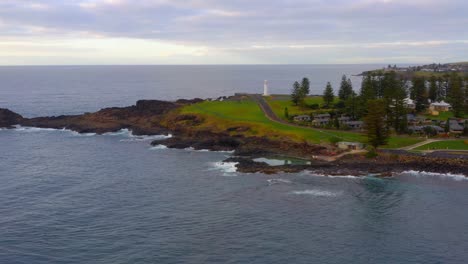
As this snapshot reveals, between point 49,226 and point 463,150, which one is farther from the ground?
point 463,150

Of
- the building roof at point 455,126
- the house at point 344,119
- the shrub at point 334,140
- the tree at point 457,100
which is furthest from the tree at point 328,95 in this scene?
the shrub at point 334,140

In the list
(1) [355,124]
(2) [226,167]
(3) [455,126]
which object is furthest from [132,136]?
(3) [455,126]

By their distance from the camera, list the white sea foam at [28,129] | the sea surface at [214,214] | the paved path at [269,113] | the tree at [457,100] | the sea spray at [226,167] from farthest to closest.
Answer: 1. the white sea foam at [28,129]
2. the tree at [457,100]
3. the paved path at [269,113]
4. the sea spray at [226,167]
5. the sea surface at [214,214]

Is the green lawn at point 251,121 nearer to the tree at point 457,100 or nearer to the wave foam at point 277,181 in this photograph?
the wave foam at point 277,181

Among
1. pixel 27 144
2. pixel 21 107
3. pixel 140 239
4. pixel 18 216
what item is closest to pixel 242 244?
pixel 140 239

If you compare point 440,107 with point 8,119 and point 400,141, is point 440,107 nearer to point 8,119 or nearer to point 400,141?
point 400,141

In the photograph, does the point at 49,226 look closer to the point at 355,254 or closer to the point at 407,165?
the point at 355,254
